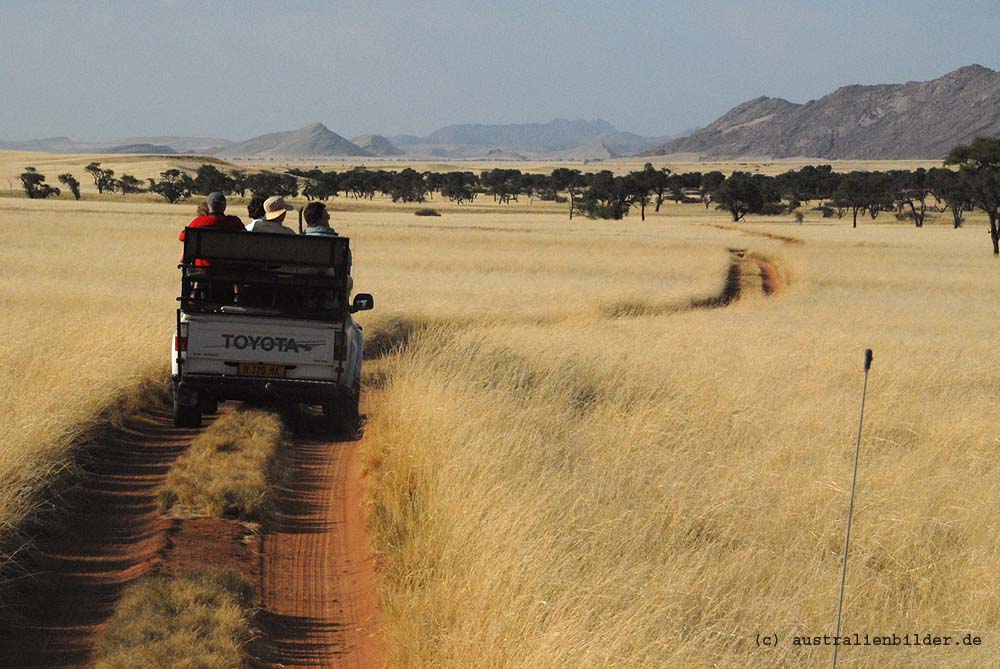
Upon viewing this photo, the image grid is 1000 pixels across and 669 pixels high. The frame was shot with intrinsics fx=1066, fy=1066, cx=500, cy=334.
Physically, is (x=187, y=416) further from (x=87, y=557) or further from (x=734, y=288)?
(x=734, y=288)

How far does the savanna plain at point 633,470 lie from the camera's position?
20.4 ft

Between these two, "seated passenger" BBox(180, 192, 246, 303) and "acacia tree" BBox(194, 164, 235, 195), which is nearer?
"seated passenger" BBox(180, 192, 246, 303)

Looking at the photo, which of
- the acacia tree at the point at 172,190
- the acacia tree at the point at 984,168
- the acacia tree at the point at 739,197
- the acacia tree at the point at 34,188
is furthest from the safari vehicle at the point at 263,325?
the acacia tree at the point at 34,188

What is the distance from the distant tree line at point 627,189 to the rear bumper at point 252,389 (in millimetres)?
72417

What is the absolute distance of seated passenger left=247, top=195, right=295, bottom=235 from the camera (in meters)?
12.5

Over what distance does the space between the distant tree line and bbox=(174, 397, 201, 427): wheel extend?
71.9m

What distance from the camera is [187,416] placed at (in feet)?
38.1

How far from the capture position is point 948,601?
7.45 meters

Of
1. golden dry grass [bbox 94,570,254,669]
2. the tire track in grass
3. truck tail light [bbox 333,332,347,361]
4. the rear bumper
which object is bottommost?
the tire track in grass

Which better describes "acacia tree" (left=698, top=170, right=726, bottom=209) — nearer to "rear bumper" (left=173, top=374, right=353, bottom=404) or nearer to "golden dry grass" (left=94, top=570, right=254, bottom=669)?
"rear bumper" (left=173, top=374, right=353, bottom=404)

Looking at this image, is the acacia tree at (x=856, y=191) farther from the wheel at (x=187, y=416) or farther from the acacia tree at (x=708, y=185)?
the wheel at (x=187, y=416)

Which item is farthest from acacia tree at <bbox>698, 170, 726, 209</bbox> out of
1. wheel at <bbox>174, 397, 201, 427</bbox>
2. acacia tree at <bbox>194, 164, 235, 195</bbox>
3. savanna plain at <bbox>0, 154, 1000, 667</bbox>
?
wheel at <bbox>174, 397, 201, 427</bbox>

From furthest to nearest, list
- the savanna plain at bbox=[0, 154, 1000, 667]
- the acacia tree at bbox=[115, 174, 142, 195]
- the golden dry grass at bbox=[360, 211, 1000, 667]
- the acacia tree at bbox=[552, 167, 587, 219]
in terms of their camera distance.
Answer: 1. the acacia tree at bbox=[552, 167, 587, 219]
2. the acacia tree at bbox=[115, 174, 142, 195]
3. the savanna plain at bbox=[0, 154, 1000, 667]
4. the golden dry grass at bbox=[360, 211, 1000, 667]

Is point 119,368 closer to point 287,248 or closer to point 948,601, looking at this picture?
point 287,248
